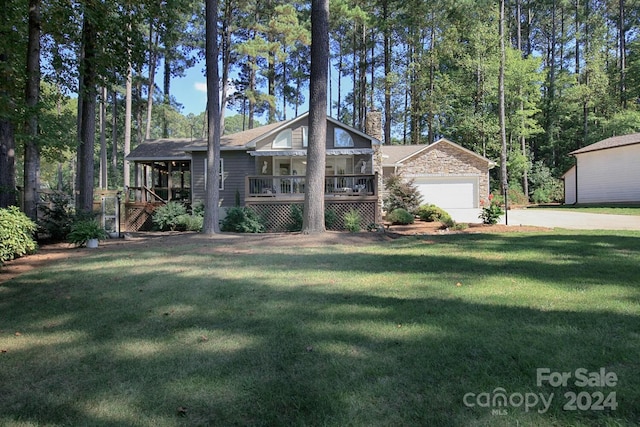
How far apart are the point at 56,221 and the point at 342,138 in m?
11.3

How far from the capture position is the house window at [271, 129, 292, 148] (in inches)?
682

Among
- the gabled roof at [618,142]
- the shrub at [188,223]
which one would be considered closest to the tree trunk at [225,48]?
the shrub at [188,223]

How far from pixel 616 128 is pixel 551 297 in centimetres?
3262

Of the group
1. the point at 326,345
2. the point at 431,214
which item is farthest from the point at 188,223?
the point at 326,345

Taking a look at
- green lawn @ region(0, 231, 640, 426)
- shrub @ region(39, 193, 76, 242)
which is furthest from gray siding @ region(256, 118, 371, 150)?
green lawn @ region(0, 231, 640, 426)

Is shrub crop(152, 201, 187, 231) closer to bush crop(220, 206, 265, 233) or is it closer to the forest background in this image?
bush crop(220, 206, 265, 233)

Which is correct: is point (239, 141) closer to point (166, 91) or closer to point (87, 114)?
point (87, 114)

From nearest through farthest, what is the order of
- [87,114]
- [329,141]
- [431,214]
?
1. [87,114]
2. [431,214]
3. [329,141]

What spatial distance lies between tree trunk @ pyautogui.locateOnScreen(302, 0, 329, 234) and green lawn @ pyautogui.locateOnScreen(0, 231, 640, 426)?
4.79 m

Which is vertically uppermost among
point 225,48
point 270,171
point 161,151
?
point 225,48

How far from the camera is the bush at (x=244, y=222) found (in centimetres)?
1331

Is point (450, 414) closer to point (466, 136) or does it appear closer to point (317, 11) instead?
point (317, 11)

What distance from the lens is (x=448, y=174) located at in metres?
23.1

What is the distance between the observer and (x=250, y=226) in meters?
13.3
